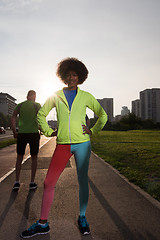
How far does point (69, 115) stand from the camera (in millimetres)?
2730

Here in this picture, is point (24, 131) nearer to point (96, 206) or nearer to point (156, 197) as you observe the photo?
point (96, 206)

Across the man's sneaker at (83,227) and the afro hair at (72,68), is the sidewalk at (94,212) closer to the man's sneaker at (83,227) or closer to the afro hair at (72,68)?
the man's sneaker at (83,227)

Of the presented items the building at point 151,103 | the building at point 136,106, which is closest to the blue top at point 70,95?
the building at point 151,103

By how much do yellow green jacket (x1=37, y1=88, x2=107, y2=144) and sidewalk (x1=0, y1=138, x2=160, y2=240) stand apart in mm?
1172

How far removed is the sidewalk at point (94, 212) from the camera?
111 inches

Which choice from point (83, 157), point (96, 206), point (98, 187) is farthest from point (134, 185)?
point (83, 157)

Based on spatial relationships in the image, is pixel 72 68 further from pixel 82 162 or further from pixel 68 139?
pixel 82 162

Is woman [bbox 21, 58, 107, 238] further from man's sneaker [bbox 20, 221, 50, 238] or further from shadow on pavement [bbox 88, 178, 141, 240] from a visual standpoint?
shadow on pavement [bbox 88, 178, 141, 240]

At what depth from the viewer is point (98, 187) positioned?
5039 mm

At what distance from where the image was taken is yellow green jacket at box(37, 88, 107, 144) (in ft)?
8.89

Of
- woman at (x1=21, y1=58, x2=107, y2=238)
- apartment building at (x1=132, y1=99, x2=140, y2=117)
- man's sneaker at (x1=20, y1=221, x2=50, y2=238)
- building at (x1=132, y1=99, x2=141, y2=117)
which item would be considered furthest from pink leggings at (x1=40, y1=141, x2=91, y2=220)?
apartment building at (x1=132, y1=99, x2=140, y2=117)

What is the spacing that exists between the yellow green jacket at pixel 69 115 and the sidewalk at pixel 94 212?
1.17 m

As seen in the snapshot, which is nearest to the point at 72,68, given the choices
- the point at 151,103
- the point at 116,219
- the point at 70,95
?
the point at 70,95

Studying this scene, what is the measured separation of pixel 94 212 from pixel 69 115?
1.71m
